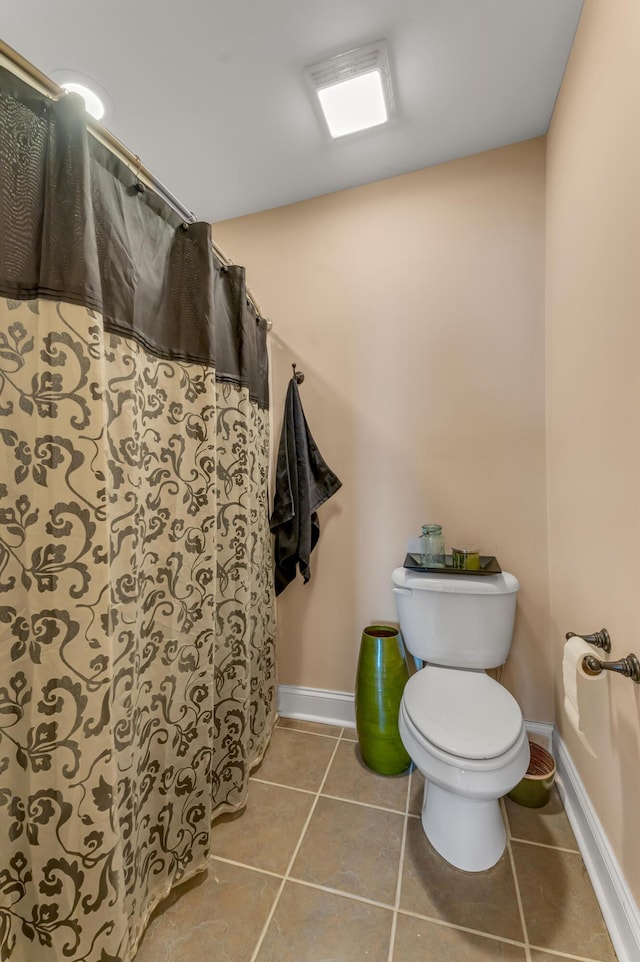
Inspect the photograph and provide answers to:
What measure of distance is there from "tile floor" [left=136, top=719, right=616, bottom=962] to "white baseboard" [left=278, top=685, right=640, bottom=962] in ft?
0.14

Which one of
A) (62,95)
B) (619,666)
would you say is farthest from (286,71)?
(619,666)

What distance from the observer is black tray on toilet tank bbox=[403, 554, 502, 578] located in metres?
1.42

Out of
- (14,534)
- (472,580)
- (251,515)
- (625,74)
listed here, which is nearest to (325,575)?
(251,515)

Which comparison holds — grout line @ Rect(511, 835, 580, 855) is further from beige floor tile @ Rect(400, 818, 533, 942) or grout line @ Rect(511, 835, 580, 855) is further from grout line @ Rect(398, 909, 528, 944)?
grout line @ Rect(398, 909, 528, 944)

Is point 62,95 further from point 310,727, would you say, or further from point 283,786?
point 310,727

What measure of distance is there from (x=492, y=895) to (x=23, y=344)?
1797mm

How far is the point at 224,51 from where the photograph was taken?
1.21 m

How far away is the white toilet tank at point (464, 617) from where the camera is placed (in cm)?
141

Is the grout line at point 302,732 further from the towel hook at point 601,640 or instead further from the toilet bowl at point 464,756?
the towel hook at point 601,640

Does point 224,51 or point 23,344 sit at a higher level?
point 224,51

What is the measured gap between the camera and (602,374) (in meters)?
1.03

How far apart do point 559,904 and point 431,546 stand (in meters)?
1.04

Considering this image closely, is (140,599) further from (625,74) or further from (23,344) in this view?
(625,74)

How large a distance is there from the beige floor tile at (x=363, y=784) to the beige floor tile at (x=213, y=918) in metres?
0.38
